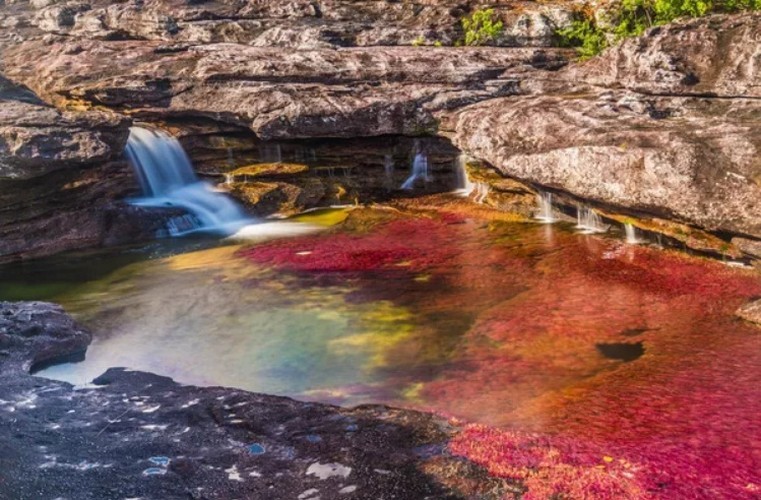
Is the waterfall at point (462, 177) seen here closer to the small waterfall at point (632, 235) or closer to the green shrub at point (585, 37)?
the green shrub at point (585, 37)

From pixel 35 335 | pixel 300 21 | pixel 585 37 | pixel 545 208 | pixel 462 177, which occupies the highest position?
pixel 300 21

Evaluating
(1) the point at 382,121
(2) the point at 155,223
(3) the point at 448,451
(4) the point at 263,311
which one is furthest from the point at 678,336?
(2) the point at 155,223

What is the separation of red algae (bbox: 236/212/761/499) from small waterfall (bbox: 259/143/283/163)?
699 cm

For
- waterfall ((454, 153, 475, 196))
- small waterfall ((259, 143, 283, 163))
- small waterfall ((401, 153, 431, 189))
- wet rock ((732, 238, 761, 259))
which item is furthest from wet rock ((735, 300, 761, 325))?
small waterfall ((259, 143, 283, 163))

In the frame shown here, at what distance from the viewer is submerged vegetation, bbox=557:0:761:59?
88.0ft

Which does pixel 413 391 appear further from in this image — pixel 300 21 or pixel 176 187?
pixel 300 21

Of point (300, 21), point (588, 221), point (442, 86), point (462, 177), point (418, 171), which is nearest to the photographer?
point (588, 221)

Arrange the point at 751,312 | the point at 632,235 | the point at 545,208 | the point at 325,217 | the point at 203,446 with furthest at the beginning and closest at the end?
the point at 325,217 < the point at 545,208 < the point at 632,235 < the point at 751,312 < the point at 203,446

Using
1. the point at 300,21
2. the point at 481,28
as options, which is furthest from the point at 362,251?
the point at 300,21

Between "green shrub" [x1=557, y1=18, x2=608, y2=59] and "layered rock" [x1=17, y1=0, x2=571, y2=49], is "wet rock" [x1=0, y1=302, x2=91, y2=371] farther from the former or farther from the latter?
"green shrub" [x1=557, y1=18, x2=608, y2=59]

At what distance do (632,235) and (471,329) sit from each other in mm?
8522

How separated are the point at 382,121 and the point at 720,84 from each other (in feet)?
39.7

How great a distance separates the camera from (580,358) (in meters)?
14.5

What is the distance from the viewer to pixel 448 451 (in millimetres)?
10867
